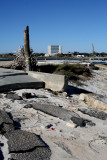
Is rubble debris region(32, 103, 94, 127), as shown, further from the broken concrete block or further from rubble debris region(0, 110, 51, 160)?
the broken concrete block

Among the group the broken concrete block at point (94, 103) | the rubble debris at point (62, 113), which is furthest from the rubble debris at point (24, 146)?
the broken concrete block at point (94, 103)

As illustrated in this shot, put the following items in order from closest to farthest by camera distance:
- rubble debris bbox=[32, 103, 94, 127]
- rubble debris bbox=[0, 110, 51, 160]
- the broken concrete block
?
1. rubble debris bbox=[0, 110, 51, 160]
2. rubble debris bbox=[32, 103, 94, 127]
3. the broken concrete block

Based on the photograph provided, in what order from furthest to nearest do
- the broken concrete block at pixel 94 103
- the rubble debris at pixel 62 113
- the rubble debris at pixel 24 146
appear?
the broken concrete block at pixel 94 103, the rubble debris at pixel 62 113, the rubble debris at pixel 24 146

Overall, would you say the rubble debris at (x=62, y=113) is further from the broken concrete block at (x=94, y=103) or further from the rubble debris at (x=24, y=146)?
the broken concrete block at (x=94, y=103)

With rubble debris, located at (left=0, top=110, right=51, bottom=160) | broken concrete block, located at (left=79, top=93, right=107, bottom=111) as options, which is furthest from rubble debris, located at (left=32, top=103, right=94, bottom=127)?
broken concrete block, located at (left=79, top=93, right=107, bottom=111)

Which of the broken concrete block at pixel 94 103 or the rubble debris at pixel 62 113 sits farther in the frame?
the broken concrete block at pixel 94 103

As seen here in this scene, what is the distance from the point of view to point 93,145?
13.1 feet

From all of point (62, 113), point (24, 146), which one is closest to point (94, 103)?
point (62, 113)

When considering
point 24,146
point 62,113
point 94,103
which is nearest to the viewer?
point 24,146

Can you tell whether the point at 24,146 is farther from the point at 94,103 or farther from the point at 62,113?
the point at 94,103

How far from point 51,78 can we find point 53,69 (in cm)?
657

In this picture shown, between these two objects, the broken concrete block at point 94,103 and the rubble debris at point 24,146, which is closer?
the rubble debris at point 24,146

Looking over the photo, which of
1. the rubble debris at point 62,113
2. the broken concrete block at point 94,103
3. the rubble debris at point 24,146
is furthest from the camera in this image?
the broken concrete block at point 94,103

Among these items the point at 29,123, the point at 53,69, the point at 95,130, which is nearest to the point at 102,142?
the point at 95,130
